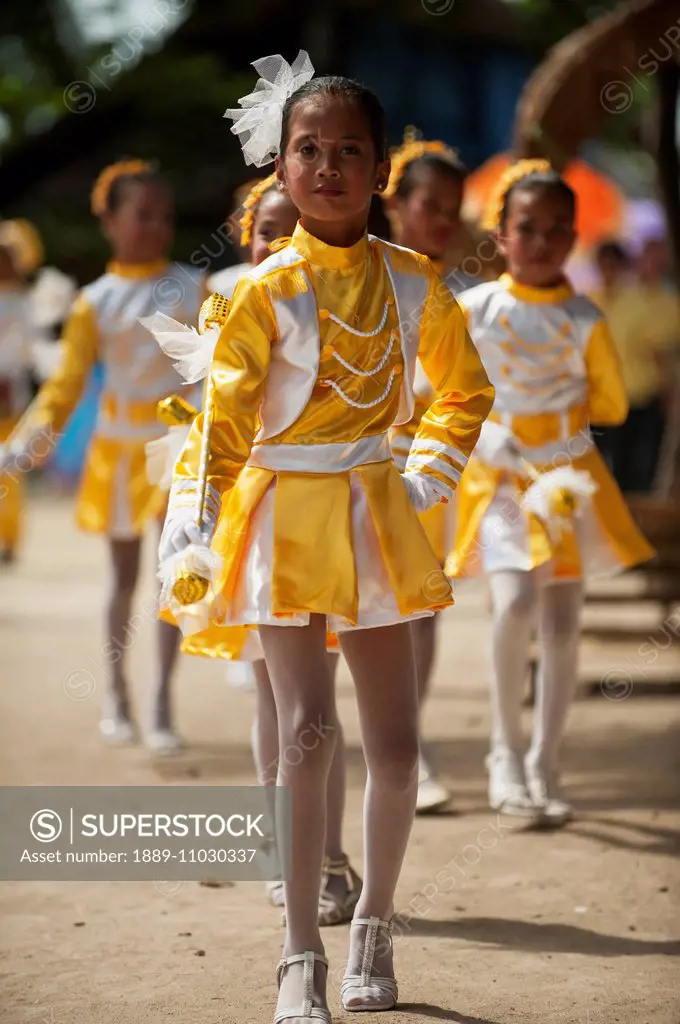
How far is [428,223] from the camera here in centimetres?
500

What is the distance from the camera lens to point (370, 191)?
3.26 metres

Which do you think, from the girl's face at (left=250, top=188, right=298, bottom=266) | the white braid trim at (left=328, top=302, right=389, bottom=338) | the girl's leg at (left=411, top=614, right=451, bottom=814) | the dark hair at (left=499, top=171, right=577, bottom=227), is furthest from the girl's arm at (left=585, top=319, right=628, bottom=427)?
the white braid trim at (left=328, top=302, right=389, bottom=338)

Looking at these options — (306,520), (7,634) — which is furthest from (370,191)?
(7,634)

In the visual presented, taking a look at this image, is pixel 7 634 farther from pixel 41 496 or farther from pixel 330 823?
pixel 41 496

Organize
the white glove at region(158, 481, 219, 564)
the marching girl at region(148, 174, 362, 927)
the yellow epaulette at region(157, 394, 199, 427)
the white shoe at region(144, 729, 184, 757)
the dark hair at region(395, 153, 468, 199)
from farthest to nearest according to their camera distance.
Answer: the white shoe at region(144, 729, 184, 757) → the dark hair at region(395, 153, 468, 199) → the marching girl at region(148, 174, 362, 927) → the yellow epaulette at region(157, 394, 199, 427) → the white glove at region(158, 481, 219, 564)

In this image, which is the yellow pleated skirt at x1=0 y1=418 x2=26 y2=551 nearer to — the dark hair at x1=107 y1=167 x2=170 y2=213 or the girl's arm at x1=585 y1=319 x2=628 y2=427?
the dark hair at x1=107 y1=167 x2=170 y2=213

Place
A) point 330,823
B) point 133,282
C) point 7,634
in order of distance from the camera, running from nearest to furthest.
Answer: point 330,823
point 133,282
point 7,634

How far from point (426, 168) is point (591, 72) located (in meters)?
2.42

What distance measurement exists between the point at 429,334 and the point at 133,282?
9.48ft

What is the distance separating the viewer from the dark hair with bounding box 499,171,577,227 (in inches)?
191

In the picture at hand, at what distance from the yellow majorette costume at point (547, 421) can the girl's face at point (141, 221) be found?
5.47 ft

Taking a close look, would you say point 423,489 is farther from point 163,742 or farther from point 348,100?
point 163,742

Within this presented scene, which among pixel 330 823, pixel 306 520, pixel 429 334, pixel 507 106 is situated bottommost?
pixel 330 823

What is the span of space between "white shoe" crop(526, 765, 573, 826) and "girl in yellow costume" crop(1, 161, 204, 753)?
1533 millimetres
